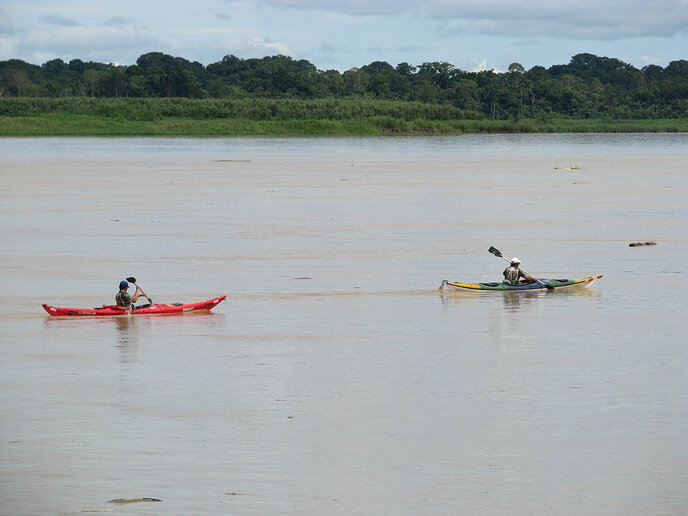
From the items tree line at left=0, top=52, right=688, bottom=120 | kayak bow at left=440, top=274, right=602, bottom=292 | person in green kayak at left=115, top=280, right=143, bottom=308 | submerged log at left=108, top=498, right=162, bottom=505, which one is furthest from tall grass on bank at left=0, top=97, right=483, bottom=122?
submerged log at left=108, top=498, right=162, bottom=505

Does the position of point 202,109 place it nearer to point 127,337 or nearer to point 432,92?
point 432,92

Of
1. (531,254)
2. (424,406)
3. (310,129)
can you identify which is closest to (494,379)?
(424,406)

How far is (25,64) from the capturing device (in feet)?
618

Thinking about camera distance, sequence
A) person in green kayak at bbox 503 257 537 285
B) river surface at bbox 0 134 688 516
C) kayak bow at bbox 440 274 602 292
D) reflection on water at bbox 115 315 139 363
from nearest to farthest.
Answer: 1. river surface at bbox 0 134 688 516
2. reflection on water at bbox 115 315 139 363
3. kayak bow at bbox 440 274 602 292
4. person in green kayak at bbox 503 257 537 285

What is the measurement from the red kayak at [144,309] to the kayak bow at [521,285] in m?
4.59

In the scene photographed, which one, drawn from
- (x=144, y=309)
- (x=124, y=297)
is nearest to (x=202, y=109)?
(x=144, y=309)

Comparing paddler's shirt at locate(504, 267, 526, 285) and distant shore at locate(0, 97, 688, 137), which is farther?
distant shore at locate(0, 97, 688, 137)

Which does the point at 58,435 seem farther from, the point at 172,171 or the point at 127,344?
the point at 172,171

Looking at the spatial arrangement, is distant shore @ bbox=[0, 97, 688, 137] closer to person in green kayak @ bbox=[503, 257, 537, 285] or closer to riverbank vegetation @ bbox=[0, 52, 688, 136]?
riverbank vegetation @ bbox=[0, 52, 688, 136]

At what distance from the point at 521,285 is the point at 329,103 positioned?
345 ft

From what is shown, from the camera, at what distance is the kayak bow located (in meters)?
22.7

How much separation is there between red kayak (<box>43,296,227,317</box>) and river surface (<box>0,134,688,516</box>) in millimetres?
174

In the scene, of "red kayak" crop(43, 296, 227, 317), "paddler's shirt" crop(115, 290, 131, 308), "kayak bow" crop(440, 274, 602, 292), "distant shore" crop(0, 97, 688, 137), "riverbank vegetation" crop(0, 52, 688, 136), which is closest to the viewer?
"red kayak" crop(43, 296, 227, 317)

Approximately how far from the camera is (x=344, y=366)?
16.9 metres
